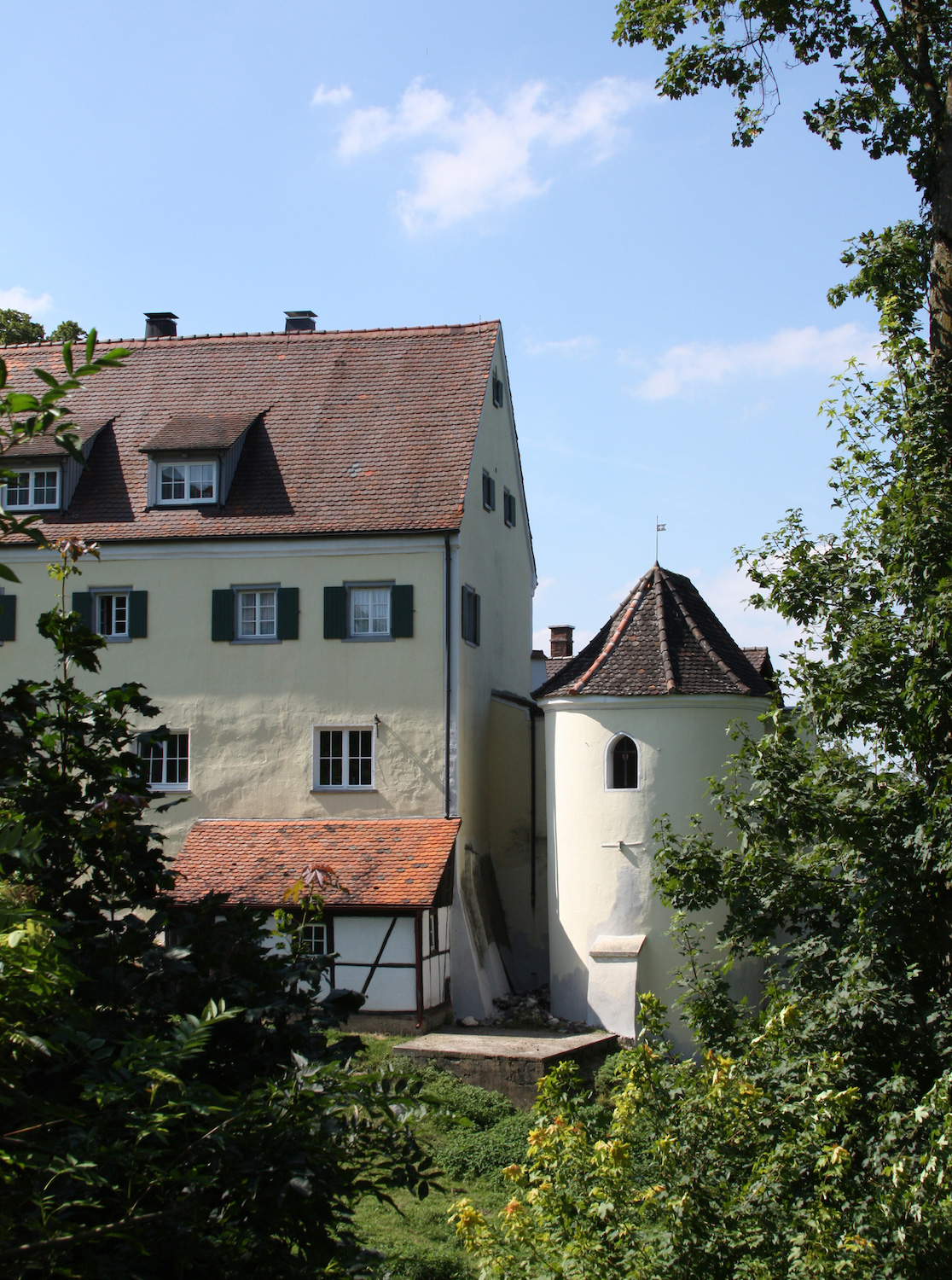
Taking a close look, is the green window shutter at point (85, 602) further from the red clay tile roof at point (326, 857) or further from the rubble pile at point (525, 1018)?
the rubble pile at point (525, 1018)

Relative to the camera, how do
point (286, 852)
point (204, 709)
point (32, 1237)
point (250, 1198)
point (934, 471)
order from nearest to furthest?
1. point (32, 1237)
2. point (250, 1198)
3. point (934, 471)
4. point (286, 852)
5. point (204, 709)

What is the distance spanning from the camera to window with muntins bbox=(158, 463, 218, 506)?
76.9 feet

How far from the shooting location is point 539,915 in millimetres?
24406

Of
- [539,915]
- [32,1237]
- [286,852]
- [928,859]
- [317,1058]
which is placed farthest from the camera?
[539,915]

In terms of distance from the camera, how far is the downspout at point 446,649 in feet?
72.0

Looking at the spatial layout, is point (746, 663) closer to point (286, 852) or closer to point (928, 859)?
point (286, 852)

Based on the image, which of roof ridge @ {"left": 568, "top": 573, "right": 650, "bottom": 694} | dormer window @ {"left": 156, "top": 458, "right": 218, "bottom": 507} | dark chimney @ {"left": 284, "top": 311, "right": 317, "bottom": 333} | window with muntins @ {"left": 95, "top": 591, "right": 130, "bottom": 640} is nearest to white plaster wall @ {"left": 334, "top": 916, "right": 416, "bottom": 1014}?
roof ridge @ {"left": 568, "top": 573, "right": 650, "bottom": 694}

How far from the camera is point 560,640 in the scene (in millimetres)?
39562

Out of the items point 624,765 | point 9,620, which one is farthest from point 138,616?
point 624,765

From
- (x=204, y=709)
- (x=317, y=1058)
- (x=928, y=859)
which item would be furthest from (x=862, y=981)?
(x=204, y=709)

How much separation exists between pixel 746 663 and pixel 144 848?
18890 millimetres

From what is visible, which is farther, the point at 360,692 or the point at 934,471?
the point at 360,692

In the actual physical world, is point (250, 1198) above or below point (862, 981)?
above

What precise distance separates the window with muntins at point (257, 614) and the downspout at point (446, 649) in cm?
330
